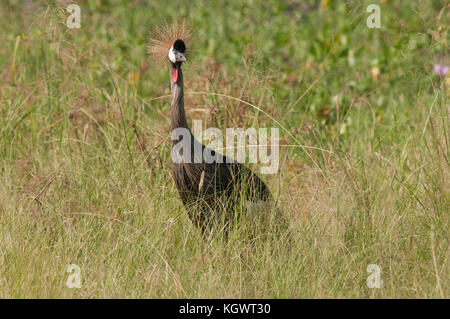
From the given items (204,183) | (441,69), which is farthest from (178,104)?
(441,69)

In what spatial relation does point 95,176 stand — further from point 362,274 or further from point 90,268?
point 362,274

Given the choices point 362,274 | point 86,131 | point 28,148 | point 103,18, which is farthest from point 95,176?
point 103,18

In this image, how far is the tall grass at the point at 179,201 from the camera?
3270 mm

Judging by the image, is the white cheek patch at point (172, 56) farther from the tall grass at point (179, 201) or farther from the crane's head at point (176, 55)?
the tall grass at point (179, 201)

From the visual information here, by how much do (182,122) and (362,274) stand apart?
1.25m

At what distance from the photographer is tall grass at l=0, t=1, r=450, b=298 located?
10.7 ft

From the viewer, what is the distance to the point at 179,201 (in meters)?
4.01

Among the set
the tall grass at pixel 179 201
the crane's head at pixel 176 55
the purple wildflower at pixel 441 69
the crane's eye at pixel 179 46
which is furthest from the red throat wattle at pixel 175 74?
the purple wildflower at pixel 441 69

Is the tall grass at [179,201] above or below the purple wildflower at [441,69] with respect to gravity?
below

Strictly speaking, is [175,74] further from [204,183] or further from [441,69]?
[441,69]

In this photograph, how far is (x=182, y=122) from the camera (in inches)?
150

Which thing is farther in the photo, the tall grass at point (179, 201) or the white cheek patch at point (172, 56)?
the white cheek patch at point (172, 56)

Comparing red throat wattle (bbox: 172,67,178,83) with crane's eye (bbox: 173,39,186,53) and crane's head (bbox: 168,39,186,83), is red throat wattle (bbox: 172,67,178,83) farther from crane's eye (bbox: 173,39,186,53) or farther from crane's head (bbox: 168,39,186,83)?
crane's eye (bbox: 173,39,186,53)

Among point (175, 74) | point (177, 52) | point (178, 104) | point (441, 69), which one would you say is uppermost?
point (441, 69)
